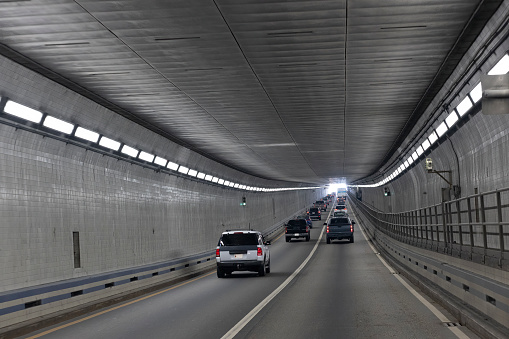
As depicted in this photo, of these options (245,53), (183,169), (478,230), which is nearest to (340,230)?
(183,169)

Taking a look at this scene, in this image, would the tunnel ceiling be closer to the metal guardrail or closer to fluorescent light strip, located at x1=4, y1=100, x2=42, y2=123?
fluorescent light strip, located at x1=4, y1=100, x2=42, y2=123

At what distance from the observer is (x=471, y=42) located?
14477mm

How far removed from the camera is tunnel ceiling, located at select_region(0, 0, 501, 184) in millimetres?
11391

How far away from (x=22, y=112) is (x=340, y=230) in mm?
35581

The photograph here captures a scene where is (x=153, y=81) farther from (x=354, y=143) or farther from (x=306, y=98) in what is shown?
(x=354, y=143)

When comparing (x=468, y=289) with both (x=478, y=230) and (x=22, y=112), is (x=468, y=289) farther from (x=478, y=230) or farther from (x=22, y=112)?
(x=22, y=112)

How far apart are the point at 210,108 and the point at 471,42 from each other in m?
9.33

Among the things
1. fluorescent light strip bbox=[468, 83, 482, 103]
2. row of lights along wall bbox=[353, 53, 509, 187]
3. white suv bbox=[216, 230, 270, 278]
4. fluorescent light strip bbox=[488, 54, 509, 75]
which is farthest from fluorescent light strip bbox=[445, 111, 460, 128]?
white suv bbox=[216, 230, 270, 278]

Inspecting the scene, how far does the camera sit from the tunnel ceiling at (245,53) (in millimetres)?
11391

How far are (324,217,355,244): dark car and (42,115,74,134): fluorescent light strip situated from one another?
32830 millimetres

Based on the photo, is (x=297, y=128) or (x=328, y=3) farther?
(x=297, y=128)

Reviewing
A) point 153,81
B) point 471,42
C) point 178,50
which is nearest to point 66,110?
point 153,81

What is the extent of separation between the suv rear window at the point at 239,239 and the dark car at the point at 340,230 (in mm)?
22883

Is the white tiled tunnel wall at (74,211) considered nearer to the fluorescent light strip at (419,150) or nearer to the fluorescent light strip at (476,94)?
the fluorescent light strip at (476,94)
